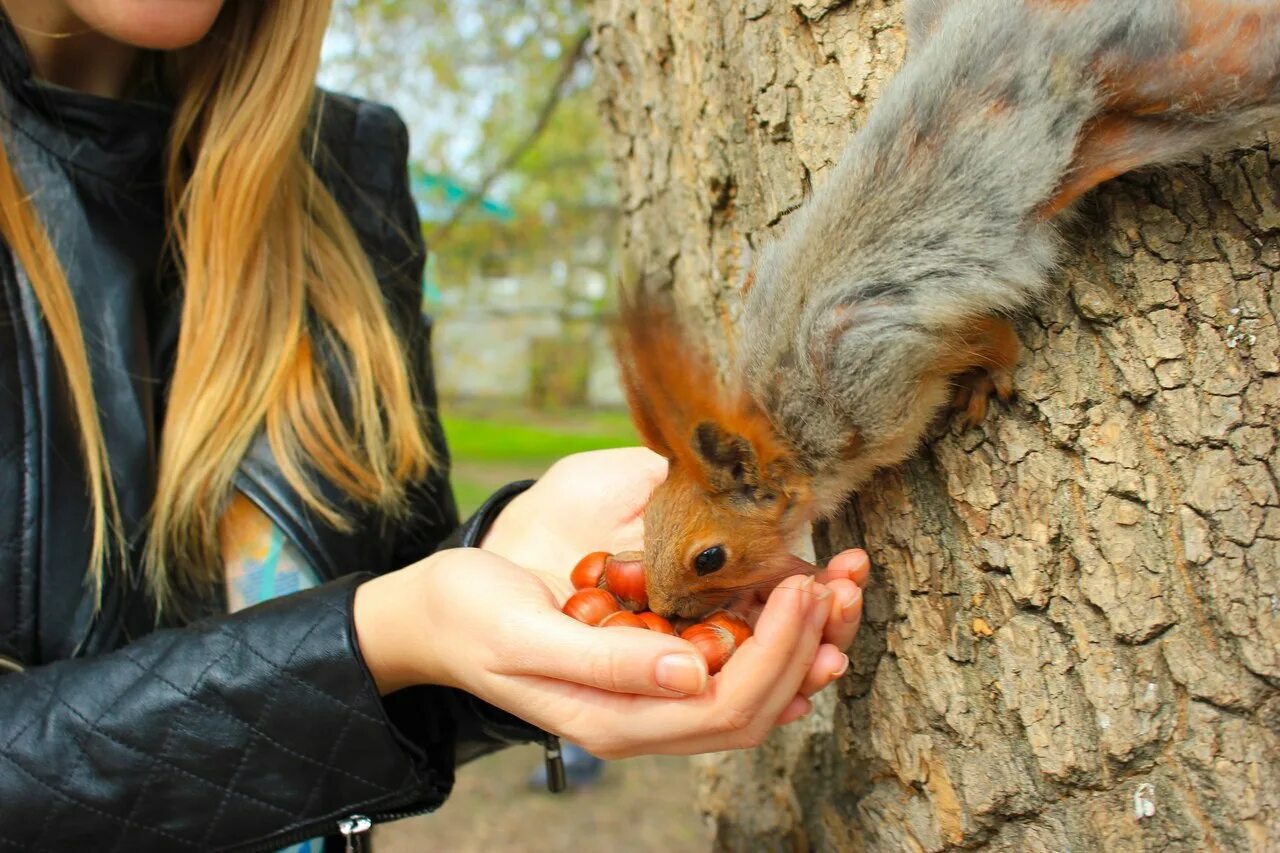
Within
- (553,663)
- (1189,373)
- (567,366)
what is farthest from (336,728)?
(567,366)

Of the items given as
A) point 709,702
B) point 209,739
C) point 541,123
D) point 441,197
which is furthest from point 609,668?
point 441,197

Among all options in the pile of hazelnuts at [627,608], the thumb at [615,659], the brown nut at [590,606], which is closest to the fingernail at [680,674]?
the thumb at [615,659]

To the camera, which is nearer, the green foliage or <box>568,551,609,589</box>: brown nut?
<box>568,551,609,589</box>: brown nut

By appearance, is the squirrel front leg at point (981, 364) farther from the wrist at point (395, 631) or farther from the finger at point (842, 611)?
the wrist at point (395, 631)

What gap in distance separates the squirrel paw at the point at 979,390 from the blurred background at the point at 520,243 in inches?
41.8

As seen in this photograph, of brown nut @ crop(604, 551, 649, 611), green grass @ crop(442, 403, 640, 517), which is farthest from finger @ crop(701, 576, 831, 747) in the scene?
green grass @ crop(442, 403, 640, 517)

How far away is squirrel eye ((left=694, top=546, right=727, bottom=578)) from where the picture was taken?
1423 mm

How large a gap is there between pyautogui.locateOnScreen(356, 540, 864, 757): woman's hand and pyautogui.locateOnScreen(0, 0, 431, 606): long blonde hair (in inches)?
21.2

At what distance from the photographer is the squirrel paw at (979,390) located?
124 centimetres

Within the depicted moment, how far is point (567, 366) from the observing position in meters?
8.10

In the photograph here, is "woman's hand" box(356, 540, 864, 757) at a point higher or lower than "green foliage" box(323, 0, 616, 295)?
lower

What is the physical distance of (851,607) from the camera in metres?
1.20

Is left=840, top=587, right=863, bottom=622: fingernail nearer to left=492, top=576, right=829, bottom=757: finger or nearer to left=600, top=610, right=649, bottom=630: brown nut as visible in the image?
left=492, top=576, right=829, bottom=757: finger

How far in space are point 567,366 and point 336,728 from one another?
683 cm
